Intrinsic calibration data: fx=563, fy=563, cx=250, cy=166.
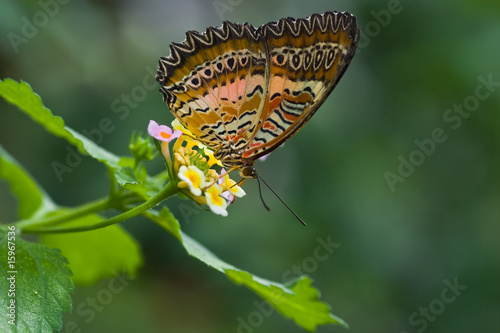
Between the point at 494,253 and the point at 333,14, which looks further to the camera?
the point at 494,253

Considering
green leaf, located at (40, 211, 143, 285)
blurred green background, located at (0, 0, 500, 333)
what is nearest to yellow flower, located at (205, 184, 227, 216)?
green leaf, located at (40, 211, 143, 285)

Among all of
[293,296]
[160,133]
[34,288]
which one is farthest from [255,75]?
[34,288]

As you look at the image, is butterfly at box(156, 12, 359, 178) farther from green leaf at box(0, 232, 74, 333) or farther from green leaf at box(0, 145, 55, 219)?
green leaf at box(0, 145, 55, 219)

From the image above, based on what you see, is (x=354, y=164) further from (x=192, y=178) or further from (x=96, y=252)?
(x=192, y=178)

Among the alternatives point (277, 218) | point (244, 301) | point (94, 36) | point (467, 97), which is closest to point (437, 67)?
point (467, 97)

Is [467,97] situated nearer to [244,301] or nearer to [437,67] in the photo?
[437,67]

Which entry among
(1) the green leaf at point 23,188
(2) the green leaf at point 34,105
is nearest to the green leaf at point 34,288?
(2) the green leaf at point 34,105

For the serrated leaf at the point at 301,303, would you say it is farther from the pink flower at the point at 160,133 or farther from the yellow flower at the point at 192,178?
the pink flower at the point at 160,133
